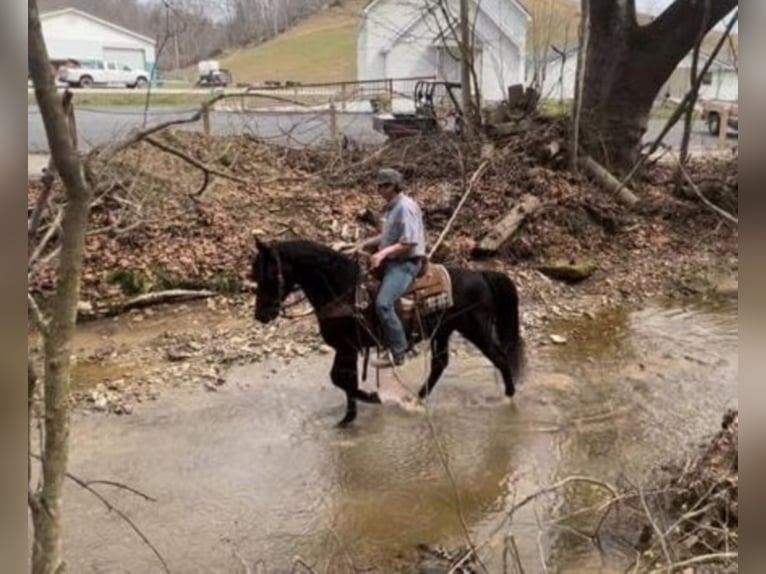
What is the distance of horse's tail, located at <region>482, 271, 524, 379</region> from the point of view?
7.83 meters

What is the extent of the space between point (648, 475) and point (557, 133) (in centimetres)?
1017

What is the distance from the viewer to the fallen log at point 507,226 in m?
12.6

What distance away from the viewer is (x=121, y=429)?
24.9 feet

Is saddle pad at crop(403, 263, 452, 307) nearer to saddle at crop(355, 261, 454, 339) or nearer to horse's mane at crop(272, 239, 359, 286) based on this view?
saddle at crop(355, 261, 454, 339)

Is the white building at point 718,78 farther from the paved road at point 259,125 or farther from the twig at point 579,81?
the paved road at point 259,125

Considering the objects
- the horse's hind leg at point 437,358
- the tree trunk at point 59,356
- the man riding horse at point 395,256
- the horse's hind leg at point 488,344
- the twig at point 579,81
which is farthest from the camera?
the twig at point 579,81

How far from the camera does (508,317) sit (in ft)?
25.8

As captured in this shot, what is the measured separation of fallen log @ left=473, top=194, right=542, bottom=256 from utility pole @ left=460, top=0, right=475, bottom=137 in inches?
107

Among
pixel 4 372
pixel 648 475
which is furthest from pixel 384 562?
pixel 4 372

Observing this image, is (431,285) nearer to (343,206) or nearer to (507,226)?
(507,226)

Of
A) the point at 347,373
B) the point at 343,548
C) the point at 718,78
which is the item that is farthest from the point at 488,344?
the point at 718,78

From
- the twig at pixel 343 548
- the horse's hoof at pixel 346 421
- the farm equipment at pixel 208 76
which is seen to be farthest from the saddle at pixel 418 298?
the farm equipment at pixel 208 76

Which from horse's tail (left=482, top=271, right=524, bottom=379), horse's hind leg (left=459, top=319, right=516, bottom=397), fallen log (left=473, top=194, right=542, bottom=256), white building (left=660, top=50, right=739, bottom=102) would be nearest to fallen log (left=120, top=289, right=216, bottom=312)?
fallen log (left=473, top=194, right=542, bottom=256)

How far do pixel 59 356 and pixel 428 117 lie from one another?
16277 mm
